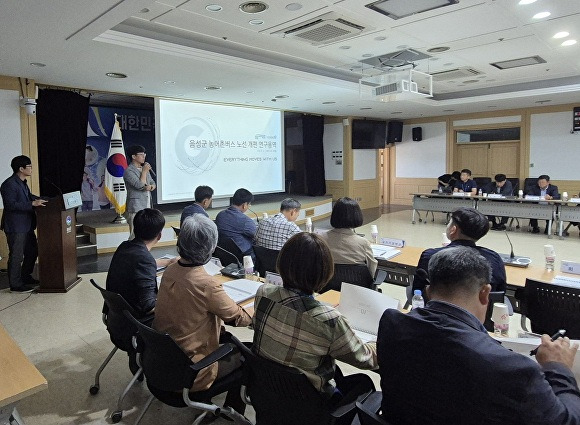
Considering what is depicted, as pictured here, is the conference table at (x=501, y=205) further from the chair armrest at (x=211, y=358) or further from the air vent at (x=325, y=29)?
the chair armrest at (x=211, y=358)

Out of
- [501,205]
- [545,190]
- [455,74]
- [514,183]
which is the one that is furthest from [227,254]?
[514,183]

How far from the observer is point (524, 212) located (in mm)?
7688

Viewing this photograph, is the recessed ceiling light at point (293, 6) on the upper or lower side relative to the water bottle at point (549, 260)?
upper

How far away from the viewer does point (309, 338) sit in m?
1.45

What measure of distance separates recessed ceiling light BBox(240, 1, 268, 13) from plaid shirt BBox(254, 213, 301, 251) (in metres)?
2.01

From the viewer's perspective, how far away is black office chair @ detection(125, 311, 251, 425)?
1744 mm

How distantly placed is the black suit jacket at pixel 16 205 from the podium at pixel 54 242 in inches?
6.3

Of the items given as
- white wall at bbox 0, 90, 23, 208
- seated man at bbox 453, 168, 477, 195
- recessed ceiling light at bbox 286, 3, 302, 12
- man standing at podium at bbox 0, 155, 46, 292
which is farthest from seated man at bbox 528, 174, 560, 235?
white wall at bbox 0, 90, 23, 208

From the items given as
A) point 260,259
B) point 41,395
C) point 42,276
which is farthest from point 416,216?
point 41,395

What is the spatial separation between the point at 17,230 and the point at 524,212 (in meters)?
8.02

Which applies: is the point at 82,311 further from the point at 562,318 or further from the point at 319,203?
the point at 319,203

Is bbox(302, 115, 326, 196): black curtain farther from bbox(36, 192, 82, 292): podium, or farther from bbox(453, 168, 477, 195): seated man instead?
bbox(36, 192, 82, 292): podium

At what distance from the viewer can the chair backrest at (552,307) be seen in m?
2.12

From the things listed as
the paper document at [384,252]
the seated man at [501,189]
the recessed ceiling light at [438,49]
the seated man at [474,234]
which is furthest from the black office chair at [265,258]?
the seated man at [501,189]
